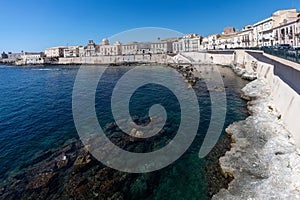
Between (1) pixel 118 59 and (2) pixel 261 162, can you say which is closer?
(2) pixel 261 162

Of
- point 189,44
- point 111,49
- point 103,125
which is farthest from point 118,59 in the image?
point 103,125

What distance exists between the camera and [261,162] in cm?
788

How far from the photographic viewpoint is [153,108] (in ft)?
56.5

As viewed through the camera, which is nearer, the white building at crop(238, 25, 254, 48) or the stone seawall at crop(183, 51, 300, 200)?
the stone seawall at crop(183, 51, 300, 200)

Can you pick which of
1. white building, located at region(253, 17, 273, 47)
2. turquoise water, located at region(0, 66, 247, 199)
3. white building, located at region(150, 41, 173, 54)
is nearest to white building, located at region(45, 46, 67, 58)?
white building, located at region(150, 41, 173, 54)

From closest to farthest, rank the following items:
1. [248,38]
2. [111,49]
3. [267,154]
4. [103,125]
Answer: [267,154] < [103,125] < [248,38] < [111,49]

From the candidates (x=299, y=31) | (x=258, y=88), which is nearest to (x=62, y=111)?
(x=258, y=88)

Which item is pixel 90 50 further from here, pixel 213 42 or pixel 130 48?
pixel 213 42

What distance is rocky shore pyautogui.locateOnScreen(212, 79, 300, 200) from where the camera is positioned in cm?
636

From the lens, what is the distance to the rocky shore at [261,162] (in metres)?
6.36

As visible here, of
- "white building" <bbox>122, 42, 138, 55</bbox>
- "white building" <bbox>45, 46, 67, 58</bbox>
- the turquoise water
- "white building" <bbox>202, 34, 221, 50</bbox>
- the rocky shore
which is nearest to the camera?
the rocky shore

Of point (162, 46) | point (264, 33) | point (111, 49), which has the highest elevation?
point (111, 49)

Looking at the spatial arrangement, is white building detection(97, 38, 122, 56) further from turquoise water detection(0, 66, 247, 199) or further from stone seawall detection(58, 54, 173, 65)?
turquoise water detection(0, 66, 247, 199)

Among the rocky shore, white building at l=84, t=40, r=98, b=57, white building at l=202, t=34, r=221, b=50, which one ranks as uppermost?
white building at l=84, t=40, r=98, b=57
